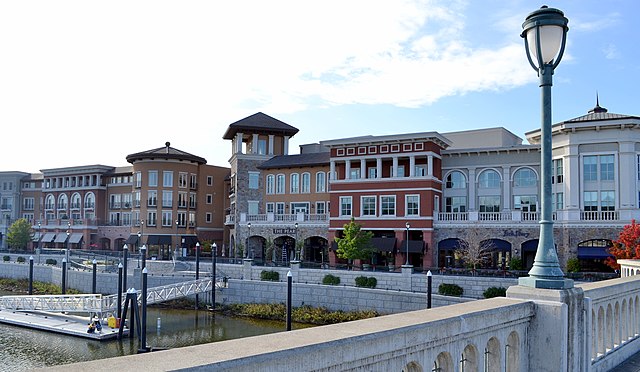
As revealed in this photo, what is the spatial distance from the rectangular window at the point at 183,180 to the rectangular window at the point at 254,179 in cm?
1285

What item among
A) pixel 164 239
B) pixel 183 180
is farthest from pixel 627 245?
pixel 183 180

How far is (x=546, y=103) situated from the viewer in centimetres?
807

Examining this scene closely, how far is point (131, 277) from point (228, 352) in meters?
48.5

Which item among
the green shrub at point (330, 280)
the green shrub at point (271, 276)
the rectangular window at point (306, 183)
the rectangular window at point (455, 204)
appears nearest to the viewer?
the green shrub at point (330, 280)

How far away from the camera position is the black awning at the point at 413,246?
155 feet

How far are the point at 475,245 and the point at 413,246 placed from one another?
18.4 ft

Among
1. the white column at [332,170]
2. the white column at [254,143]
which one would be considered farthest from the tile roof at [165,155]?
the white column at [332,170]

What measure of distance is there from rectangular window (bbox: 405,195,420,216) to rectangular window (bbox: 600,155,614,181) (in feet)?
47.8

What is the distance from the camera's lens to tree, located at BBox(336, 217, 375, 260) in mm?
45688

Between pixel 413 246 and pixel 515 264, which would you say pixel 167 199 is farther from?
pixel 515 264

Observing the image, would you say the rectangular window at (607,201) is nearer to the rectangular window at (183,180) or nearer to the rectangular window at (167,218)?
the rectangular window at (183,180)

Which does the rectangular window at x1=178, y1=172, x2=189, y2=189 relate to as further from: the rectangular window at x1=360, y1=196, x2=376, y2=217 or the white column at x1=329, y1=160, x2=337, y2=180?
the rectangular window at x1=360, y1=196, x2=376, y2=217

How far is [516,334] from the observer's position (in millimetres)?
7059

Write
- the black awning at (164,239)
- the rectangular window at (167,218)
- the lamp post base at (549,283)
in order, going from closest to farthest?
the lamp post base at (549,283) → the black awning at (164,239) → the rectangular window at (167,218)
